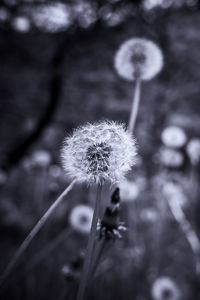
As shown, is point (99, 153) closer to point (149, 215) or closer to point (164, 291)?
point (164, 291)

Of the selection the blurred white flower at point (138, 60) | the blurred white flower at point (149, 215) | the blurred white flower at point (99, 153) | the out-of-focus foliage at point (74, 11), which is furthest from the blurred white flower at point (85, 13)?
the blurred white flower at point (99, 153)

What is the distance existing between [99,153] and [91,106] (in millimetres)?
3347

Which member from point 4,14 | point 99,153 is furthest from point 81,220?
point 4,14

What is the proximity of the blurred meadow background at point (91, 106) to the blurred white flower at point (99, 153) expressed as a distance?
187 cm

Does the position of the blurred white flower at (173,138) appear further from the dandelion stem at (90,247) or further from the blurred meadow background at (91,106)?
the dandelion stem at (90,247)

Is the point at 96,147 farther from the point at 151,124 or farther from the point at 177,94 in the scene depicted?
the point at 177,94

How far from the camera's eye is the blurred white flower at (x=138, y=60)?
1611 mm

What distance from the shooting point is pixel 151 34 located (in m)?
4.33

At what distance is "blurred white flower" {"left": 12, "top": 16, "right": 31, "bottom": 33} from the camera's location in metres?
4.46

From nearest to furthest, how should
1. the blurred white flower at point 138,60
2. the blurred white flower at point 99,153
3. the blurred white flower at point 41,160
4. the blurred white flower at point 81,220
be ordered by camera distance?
the blurred white flower at point 99,153 → the blurred white flower at point 138,60 → the blurred white flower at point 81,220 → the blurred white flower at point 41,160

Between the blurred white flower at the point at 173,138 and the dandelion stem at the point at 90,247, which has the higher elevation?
the blurred white flower at the point at 173,138

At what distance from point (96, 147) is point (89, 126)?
88 mm

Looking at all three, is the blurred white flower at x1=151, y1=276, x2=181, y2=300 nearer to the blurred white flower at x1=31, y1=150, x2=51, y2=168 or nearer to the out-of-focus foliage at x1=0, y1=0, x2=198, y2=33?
the blurred white flower at x1=31, y1=150, x2=51, y2=168

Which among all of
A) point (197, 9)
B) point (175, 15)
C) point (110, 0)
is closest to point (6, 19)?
point (110, 0)
